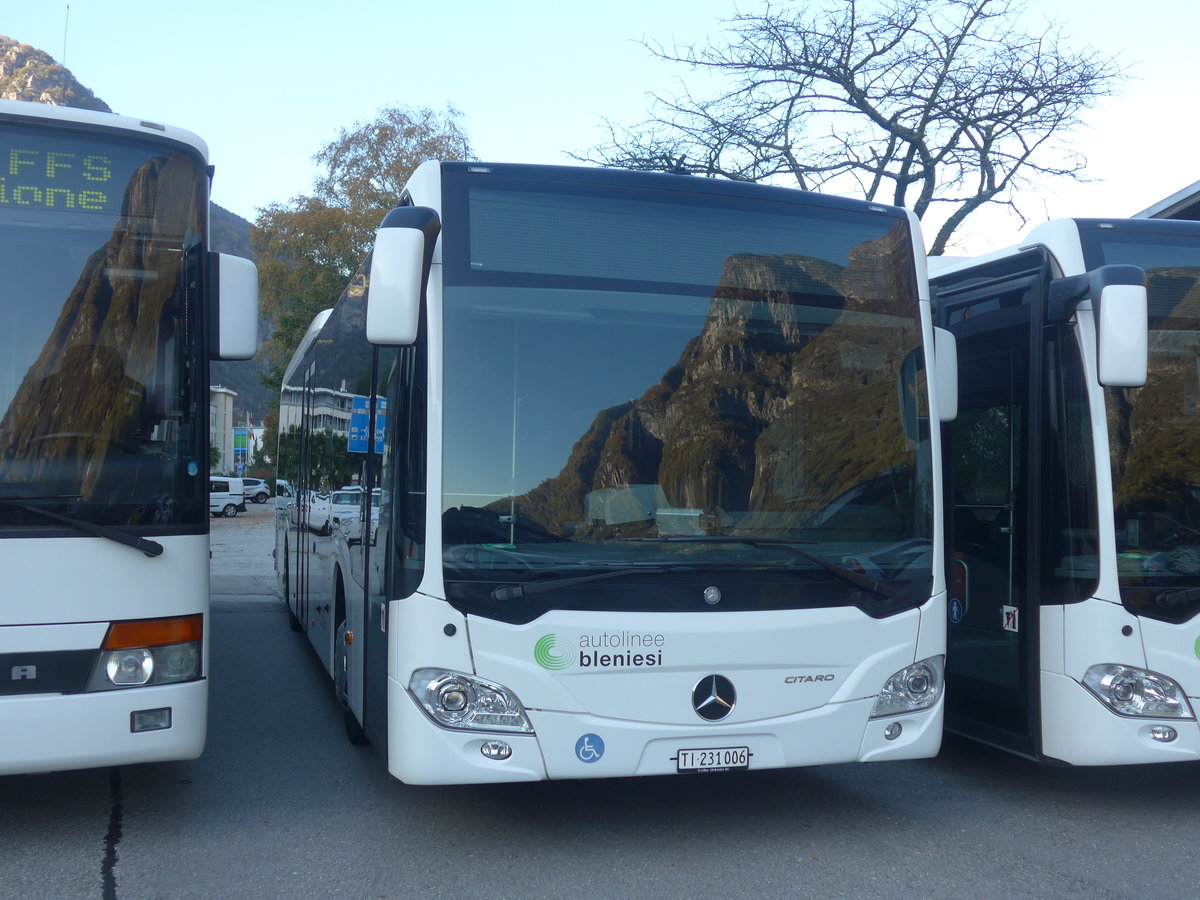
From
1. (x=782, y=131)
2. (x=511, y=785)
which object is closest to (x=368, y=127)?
(x=782, y=131)

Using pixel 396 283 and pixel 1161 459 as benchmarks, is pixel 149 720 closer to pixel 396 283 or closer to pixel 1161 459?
pixel 396 283

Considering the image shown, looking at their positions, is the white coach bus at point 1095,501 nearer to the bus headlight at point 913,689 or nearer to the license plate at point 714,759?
the bus headlight at point 913,689

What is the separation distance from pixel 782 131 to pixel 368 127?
72.9 feet

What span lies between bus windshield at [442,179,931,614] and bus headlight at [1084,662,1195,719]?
1.05m

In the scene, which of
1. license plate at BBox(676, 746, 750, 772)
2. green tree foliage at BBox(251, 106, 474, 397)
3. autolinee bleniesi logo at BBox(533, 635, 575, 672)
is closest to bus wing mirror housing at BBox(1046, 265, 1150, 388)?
license plate at BBox(676, 746, 750, 772)

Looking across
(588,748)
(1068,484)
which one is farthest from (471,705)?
(1068,484)

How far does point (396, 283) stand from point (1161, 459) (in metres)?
3.69

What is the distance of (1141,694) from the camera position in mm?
5648

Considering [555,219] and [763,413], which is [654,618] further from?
[555,219]

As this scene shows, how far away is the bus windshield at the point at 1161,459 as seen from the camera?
5688mm

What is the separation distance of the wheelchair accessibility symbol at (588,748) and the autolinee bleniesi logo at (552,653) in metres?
0.31

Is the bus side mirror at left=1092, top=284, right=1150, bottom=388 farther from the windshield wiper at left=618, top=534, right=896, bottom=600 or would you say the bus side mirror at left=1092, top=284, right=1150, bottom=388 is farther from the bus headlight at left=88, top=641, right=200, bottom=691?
the bus headlight at left=88, top=641, right=200, bottom=691

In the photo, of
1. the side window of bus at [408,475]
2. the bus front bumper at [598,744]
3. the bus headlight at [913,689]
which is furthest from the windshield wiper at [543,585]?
the bus headlight at [913,689]

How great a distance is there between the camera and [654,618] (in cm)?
494
